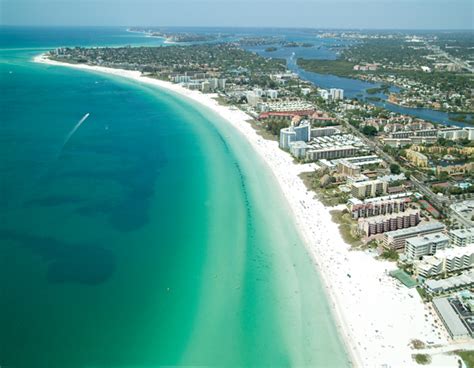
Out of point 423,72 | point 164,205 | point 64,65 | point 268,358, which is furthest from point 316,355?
point 64,65

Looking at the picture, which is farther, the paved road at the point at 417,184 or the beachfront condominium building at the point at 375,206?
the paved road at the point at 417,184

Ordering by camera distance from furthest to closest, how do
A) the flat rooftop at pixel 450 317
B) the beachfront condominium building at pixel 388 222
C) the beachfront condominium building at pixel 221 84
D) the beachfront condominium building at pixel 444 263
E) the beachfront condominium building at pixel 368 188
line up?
1. the beachfront condominium building at pixel 221 84
2. the beachfront condominium building at pixel 368 188
3. the beachfront condominium building at pixel 388 222
4. the beachfront condominium building at pixel 444 263
5. the flat rooftop at pixel 450 317

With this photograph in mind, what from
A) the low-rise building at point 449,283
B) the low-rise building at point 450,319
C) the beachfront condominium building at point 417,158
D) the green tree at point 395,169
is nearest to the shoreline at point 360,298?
the low-rise building at point 450,319

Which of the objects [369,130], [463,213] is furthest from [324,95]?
[463,213]

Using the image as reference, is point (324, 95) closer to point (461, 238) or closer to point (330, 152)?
point (330, 152)

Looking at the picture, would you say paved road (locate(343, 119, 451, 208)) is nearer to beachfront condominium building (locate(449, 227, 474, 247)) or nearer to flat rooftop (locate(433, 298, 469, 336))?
beachfront condominium building (locate(449, 227, 474, 247))

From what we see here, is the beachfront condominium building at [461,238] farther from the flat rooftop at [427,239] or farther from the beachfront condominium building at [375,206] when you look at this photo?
the beachfront condominium building at [375,206]

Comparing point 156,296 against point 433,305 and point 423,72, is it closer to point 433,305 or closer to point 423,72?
point 433,305

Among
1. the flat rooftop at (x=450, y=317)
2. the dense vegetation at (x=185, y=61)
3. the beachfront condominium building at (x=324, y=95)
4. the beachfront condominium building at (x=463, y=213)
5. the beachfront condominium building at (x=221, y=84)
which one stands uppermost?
the dense vegetation at (x=185, y=61)
